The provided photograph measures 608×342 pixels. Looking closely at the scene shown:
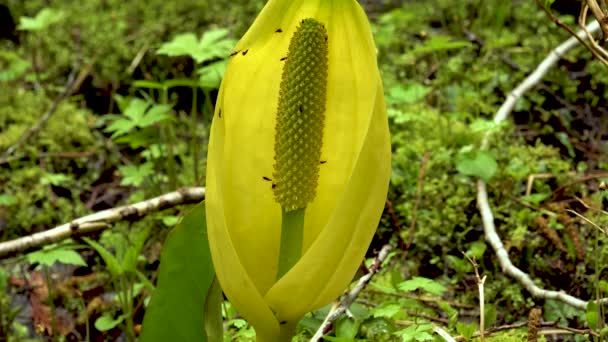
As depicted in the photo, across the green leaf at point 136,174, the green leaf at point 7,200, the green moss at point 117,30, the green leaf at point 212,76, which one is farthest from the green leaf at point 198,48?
the green moss at point 117,30

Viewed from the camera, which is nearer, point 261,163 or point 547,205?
point 261,163

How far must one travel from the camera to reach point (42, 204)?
9.19 feet

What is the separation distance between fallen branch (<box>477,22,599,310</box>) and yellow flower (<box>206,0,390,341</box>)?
752mm

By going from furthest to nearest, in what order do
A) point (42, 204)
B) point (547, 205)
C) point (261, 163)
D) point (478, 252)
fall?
point (42, 204), point (547, 205), point (478, 252), point (261, 163)

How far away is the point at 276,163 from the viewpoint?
120cm

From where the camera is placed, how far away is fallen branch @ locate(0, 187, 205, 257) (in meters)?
2.02

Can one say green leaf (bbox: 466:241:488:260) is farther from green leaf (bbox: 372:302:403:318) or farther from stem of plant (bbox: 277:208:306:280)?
stem of plant (bbox: 277:208:306:280)

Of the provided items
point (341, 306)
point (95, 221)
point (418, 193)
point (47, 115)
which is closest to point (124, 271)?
point (95, 221)

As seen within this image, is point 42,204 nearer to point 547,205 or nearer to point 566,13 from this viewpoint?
point 547,205

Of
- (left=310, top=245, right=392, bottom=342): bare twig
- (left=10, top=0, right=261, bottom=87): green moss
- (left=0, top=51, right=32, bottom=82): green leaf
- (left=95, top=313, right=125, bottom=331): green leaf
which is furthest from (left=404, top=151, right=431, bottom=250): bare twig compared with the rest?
(left=0, top=51, right=32, bottom=82): green leaf

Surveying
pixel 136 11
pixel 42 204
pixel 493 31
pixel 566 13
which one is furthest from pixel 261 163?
pixel 136 11

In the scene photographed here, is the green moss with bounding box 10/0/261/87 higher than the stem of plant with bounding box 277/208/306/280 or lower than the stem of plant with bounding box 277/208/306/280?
lower

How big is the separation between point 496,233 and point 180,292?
113 cm

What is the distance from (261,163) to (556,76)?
205 cm
